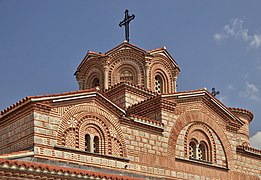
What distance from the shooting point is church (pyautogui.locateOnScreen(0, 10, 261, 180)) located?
15820 millimetres

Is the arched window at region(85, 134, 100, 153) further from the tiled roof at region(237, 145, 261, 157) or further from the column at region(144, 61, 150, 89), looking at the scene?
the tiled roof at region(237, 145, 261, 157)

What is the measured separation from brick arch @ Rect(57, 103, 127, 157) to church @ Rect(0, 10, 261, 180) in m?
0.03

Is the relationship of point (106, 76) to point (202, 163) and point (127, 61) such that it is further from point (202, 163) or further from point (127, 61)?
point (202, 163)

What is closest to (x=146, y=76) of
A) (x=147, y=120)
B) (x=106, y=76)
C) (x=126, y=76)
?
(x=126, y=76)

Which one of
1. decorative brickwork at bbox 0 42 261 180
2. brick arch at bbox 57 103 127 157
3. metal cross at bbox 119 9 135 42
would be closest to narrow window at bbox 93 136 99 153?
decorative brickwork at bbox 0 42 261 180

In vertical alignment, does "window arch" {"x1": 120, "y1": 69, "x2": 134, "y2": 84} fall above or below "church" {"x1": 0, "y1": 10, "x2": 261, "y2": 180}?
above

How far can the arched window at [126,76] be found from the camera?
2408 cm

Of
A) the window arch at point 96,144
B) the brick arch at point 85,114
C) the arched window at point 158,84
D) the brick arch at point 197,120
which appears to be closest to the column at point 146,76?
the arched window at point 158,84

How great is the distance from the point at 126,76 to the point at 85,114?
718cm

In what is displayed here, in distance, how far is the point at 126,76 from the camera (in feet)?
79.4

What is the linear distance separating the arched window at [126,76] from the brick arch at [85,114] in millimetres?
6125

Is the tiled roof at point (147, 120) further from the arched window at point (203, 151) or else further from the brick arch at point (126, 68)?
the brick arch at point (126, 68)

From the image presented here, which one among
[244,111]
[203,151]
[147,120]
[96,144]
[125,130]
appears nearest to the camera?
[96,144]

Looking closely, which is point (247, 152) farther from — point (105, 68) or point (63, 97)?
point (63, 97)
